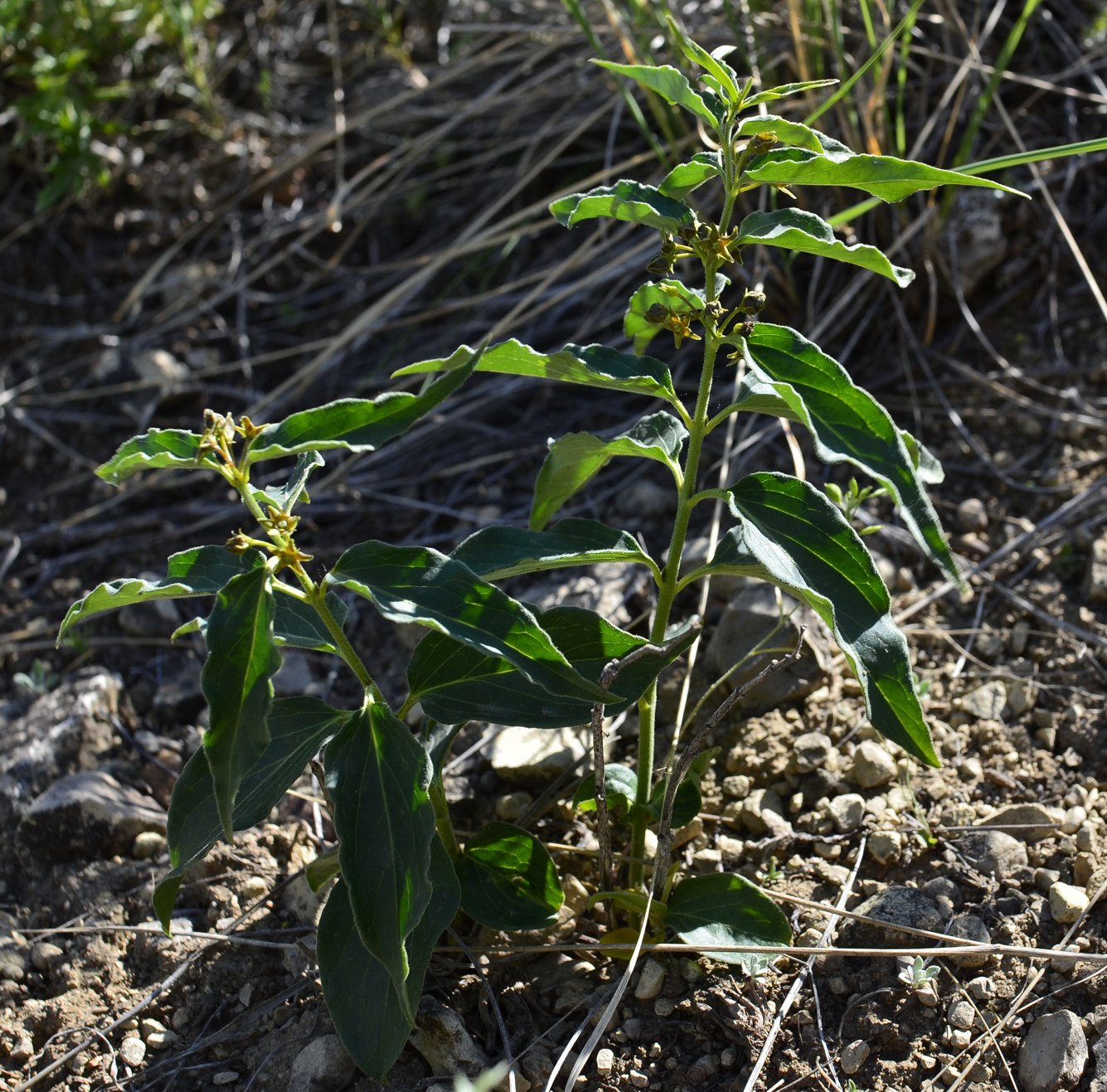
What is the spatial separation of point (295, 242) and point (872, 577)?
279 centimetres

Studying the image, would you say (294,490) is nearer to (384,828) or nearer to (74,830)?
(384,828)

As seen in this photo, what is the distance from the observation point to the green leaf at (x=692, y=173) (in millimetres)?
1545

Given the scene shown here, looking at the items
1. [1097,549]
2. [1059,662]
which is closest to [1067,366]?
[1097,549]

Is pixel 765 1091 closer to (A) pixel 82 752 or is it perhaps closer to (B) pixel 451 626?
(B) pixel 451 626

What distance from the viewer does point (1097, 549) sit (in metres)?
2.46

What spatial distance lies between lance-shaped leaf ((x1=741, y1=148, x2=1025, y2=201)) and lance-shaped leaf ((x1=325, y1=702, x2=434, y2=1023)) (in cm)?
86

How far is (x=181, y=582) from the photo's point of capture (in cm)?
149

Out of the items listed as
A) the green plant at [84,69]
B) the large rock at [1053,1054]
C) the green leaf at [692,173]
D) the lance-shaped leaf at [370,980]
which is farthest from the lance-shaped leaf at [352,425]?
the green plant at [84,69]

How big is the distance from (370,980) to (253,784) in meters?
0.31

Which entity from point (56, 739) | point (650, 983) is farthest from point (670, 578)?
point (56, 739)

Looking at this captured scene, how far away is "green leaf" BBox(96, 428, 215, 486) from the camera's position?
1.39 meters

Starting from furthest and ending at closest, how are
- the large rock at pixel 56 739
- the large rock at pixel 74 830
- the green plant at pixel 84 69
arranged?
the green plant at pixel 84 69 < the large rock at pixel 56 739 < the large rock at pixel 74 830

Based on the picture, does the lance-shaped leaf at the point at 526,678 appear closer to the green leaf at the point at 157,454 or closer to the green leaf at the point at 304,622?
the green leaf at the point at 304,622

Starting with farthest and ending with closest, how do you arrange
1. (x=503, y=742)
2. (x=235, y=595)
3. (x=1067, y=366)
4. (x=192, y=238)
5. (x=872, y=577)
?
(x=192, y=238), (x=1067, y=366), (x=503, y=742), (x=872, y=577), (x=235, y=595)
